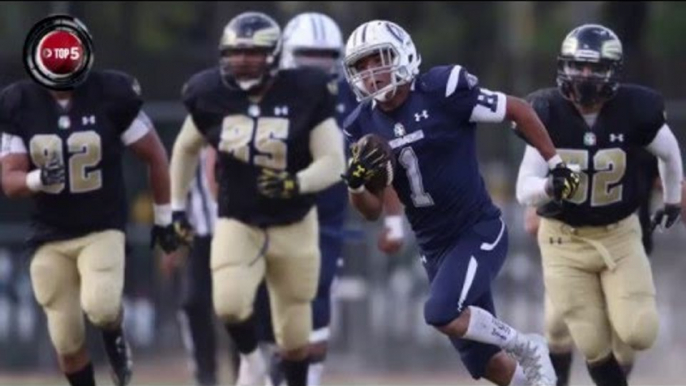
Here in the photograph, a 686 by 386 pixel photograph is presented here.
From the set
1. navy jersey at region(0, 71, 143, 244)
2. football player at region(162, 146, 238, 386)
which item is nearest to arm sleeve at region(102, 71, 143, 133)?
navy jersey at region(0, 71, 143, 244)

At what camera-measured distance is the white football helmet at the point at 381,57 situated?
1075 centimetres

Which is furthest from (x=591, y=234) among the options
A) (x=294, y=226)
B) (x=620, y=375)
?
(x=294, y=226)

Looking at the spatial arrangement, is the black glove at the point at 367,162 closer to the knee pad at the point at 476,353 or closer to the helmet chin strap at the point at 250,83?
the knee pad at the point at 476,353

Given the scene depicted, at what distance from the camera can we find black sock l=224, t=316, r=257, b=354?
1249cm

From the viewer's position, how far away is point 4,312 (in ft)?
55.9

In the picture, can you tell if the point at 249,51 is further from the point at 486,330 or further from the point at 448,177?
the point at 486,330

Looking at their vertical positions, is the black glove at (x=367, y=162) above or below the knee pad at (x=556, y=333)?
above

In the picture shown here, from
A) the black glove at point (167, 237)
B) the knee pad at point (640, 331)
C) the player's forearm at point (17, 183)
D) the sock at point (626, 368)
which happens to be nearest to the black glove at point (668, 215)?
the knee pad at point (640, 331)

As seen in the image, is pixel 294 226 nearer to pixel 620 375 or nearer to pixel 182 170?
pixel 182 170

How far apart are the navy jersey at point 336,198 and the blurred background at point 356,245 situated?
78.5 inches

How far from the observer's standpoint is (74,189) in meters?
12.1

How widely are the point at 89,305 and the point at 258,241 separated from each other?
1.06 metres

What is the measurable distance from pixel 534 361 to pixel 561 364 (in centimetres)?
156

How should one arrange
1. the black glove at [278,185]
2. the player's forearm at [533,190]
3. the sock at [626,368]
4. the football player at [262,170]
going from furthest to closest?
the football player at [262,170] < the black glove at [278,185] < the sock at [626,368] < the player's forearm at [533,190]
